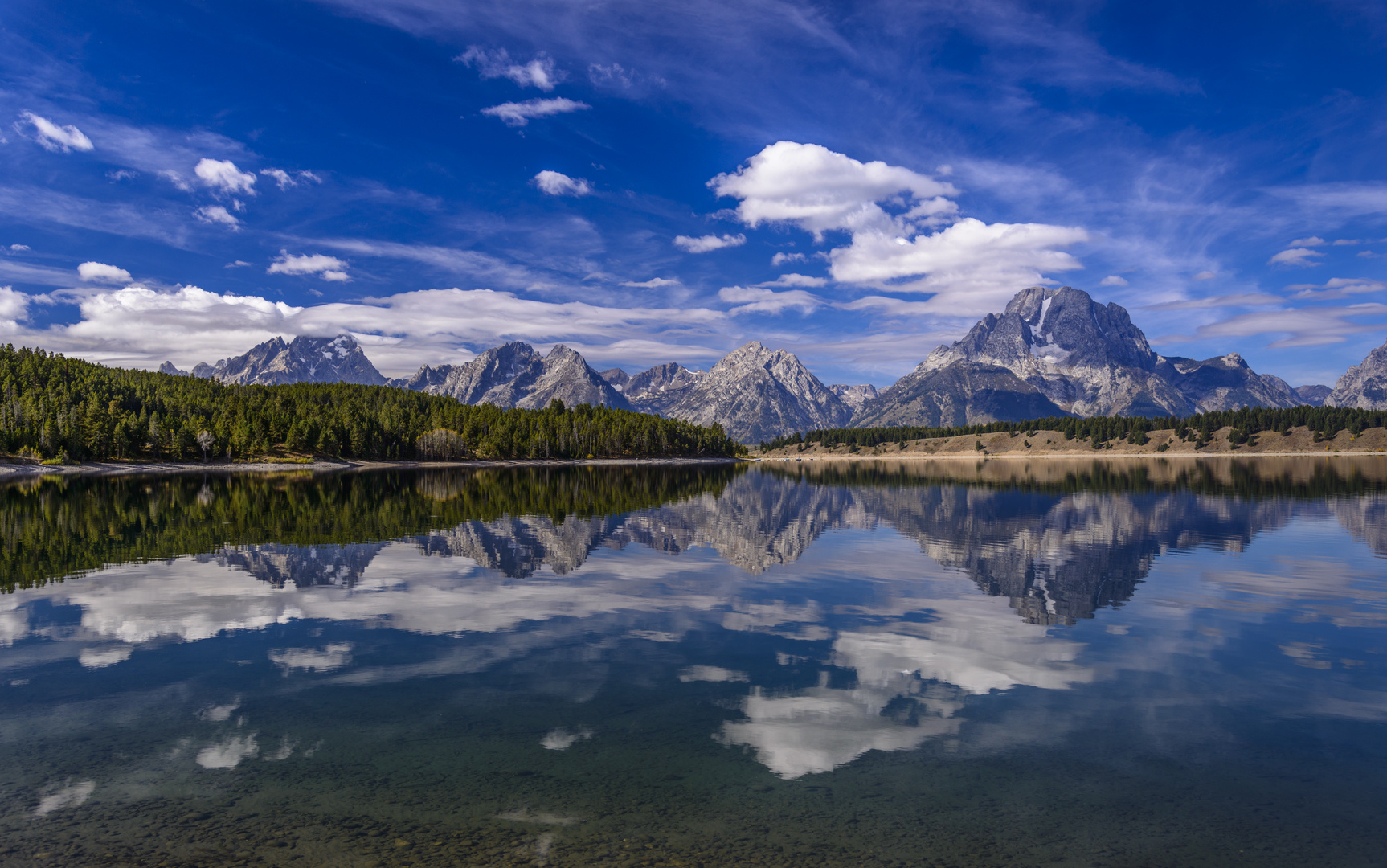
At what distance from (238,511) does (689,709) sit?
6805 centimetres

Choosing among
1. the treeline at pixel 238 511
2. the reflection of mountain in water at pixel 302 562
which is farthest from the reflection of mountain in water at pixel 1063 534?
the treeline at pixel 238 511

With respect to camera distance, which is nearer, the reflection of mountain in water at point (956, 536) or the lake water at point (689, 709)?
the lake water at point (689, 709)

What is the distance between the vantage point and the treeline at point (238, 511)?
143ft

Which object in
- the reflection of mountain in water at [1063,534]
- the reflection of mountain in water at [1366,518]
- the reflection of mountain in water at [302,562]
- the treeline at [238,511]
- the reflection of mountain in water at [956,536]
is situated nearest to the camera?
the reflection of mountain in water at [1063,534]

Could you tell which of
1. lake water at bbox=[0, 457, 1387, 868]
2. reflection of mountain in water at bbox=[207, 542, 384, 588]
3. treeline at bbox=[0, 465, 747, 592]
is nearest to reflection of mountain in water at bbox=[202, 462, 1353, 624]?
reflection of mountain in water at bbox=[207, 542, 384, 588]

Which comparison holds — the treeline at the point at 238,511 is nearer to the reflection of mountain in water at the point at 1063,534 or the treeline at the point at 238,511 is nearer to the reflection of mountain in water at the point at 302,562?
the reflection of mountain in water at the point at 302,562

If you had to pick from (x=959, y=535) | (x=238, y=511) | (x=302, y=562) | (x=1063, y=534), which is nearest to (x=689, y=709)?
(x=302, y=562)

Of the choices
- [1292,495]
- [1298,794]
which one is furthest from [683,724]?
[1292,495]

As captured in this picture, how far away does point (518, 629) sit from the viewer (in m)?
25.4

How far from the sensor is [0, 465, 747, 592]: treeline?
43438mm

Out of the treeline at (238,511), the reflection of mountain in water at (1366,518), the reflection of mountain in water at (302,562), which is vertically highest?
the reflection of mountain in water at (1366,518)

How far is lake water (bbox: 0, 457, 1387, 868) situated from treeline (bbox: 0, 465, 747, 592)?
A: 2.49 metres

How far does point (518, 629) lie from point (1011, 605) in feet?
68.3

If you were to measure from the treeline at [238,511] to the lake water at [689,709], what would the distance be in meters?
2.49
